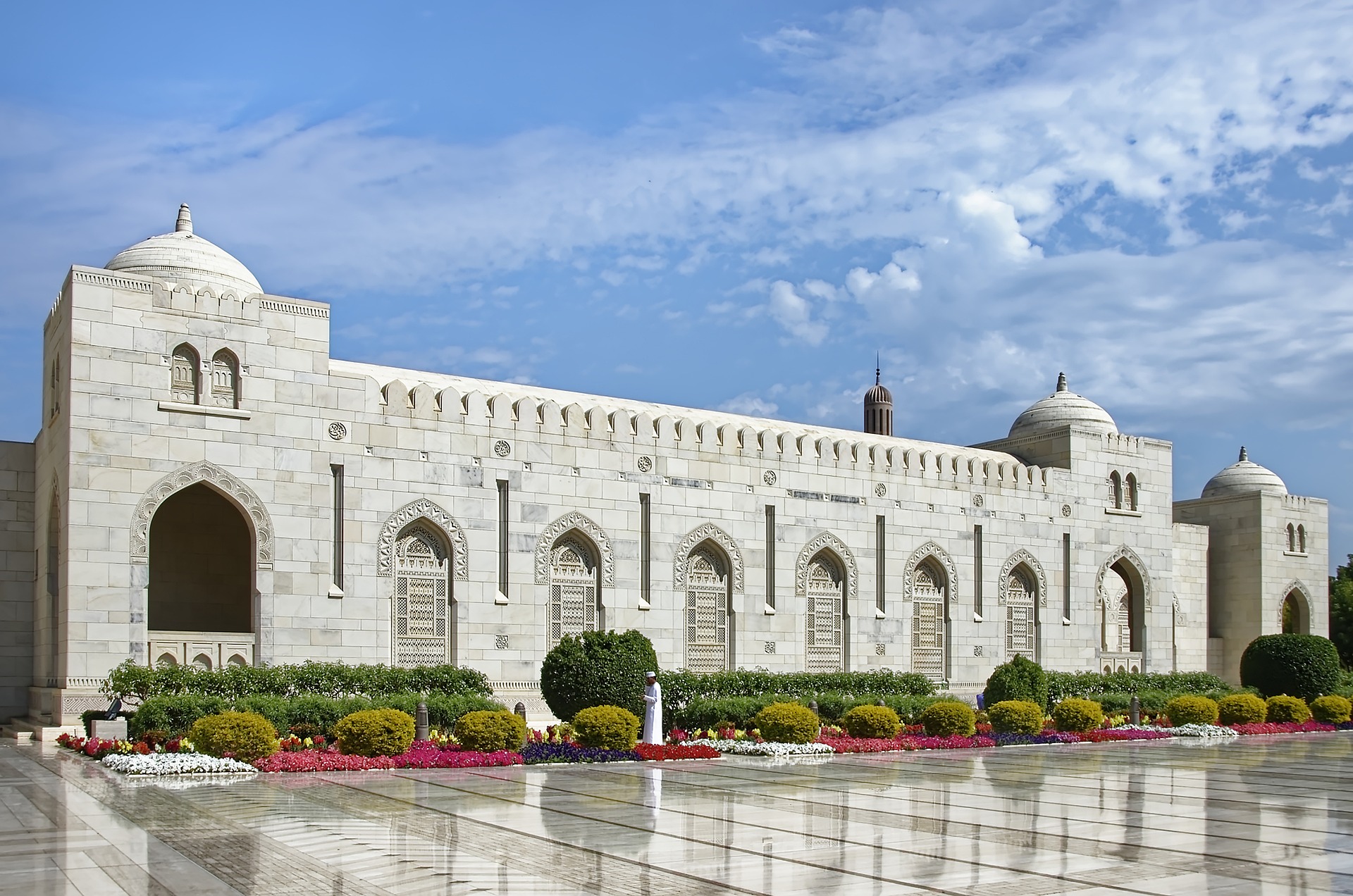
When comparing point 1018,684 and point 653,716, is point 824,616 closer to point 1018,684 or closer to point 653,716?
point 1018,684

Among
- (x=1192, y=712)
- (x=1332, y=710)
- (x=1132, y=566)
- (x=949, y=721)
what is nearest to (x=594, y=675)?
(x=949, y=721)

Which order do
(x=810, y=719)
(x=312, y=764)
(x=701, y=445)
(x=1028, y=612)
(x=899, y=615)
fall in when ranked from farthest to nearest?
(x=1028, y=612), (x=899, y=615), (x=701, y=445), (x=810, y=719), (x=312, y=764)

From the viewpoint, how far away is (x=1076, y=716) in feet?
79.3

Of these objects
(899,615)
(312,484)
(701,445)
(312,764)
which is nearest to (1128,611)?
(899,615)

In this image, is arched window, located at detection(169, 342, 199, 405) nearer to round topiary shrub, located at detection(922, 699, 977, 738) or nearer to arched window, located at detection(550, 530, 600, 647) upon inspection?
arched window, located at detection(550, 530, 600, 647)

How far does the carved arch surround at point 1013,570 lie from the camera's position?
32.8m

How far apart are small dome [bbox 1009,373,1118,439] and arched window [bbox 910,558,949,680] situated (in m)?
6.23

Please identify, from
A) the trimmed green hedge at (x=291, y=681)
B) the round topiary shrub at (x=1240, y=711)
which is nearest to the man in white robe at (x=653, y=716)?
the trimmed green hedge at (x=291, y=681)

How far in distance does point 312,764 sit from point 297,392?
29.0 ft

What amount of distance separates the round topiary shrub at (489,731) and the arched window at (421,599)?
6.16 m

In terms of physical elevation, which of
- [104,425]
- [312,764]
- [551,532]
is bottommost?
[312,764]

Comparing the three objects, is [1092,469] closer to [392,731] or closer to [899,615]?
[899,615]

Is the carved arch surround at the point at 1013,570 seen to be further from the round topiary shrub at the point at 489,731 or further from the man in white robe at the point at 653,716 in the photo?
the round topiary shrub at the point at 489,731

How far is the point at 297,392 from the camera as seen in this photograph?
2369 cm
